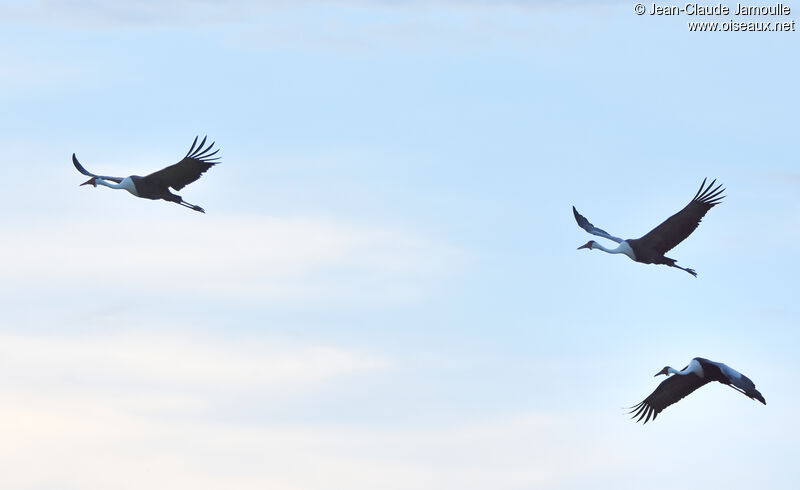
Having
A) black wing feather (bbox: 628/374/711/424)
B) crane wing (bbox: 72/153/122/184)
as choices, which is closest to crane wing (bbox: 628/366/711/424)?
black wing feather (bbox: 628/374/711/424)

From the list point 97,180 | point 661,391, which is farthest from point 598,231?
point 97,180

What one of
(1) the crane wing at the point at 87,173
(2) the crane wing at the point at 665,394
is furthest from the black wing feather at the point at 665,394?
(1) the crane wing at the point at 87,173

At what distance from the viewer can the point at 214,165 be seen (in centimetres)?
4950

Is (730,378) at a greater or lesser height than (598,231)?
lesser

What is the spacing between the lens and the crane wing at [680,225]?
163 ft

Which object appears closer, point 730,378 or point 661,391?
point 730,378

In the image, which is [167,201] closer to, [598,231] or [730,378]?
[598,231]

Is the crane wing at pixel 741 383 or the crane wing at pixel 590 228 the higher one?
the crane wing at pixel 590 228

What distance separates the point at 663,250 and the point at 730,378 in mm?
5824

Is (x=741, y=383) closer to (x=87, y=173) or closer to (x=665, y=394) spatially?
(x=665, y=394)

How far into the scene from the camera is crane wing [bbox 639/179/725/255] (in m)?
49.5

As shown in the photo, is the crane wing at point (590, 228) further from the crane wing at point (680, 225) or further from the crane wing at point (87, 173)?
the crane wing at point (87, 173)

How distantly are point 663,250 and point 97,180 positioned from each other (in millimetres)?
18735

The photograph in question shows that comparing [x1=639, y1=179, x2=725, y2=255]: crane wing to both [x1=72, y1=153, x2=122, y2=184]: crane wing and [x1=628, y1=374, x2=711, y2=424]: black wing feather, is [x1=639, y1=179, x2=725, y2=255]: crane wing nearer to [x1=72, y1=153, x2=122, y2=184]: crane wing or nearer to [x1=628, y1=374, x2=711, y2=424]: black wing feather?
[x1=628, y1=374, x2=711, y2=424]: black wing feather
